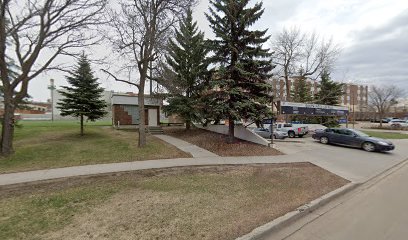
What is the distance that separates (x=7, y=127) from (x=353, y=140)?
69.5 feet

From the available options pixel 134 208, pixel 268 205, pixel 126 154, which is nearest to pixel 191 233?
pixel 134 208

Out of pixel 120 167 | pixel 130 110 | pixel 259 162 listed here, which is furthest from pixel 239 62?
pixel 130 110

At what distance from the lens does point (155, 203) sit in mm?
5332

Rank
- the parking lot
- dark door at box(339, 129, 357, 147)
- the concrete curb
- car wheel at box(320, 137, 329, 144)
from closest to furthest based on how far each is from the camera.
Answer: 1. the concrete curb
2. the parking lot
3. dark door at box(339, 129, 357, 147)
4. car wheel at box(320, 137, 329, 144)

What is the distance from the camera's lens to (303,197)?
20.0 feet

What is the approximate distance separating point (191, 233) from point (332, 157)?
1160 cm

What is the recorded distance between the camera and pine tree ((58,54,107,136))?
663 inches

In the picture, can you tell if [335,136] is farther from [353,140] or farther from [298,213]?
[298,213]

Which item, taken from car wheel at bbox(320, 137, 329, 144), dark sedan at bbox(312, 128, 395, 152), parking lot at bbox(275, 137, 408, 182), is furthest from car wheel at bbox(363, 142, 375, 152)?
car wheel at bbox(320, 137, 329, 144)

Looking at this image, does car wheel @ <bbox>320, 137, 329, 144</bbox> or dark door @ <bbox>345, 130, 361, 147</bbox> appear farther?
car wheel @ <bbox>320, 137, 329, 144</bbox>

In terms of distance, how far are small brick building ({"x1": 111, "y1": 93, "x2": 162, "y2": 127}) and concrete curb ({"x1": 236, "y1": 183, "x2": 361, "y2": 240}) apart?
19.6 m

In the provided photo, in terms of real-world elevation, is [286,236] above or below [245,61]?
below

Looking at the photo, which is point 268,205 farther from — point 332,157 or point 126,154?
point 332,157

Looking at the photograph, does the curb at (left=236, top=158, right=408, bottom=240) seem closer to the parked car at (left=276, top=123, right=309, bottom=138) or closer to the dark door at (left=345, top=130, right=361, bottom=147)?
the dark door at (left=345, top=130, right=361, bottom=147)
